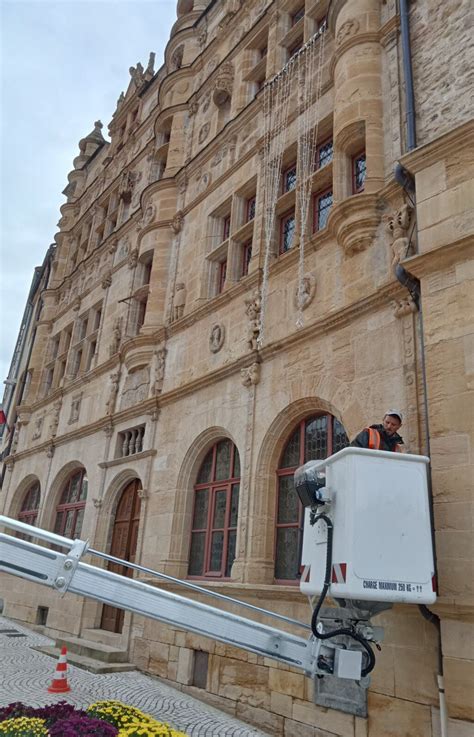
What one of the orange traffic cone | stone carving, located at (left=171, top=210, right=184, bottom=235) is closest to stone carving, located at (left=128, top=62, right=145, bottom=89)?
stone carving, located at (left=171, top=210, right=184, bottom=235)

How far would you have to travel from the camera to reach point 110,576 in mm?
3605

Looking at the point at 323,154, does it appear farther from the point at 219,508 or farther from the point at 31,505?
the point at 31,505

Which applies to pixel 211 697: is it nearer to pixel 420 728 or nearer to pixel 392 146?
pixel 420 728

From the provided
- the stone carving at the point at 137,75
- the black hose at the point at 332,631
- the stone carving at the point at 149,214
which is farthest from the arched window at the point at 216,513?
the stone carving at the point at 137,75

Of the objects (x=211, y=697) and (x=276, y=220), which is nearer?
(x=211, y=697)

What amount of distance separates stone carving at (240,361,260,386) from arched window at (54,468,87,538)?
6.40 m

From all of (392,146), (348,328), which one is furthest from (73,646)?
(392,146)

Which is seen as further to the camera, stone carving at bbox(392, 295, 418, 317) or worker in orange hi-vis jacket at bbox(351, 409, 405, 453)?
stone carving at bbox(392, 295, 418, 317)

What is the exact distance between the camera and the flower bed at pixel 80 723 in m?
3.56

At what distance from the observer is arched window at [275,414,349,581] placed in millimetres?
7098

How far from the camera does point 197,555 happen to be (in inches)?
354

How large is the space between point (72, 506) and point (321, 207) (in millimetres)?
9296

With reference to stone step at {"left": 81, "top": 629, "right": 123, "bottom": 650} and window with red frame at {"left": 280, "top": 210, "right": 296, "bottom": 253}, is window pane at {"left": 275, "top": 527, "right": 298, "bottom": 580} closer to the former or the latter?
stone step at {"left": 81, "top": 629, "right": 123, "bottom": 650}

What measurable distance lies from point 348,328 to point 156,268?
6383 millimetres
